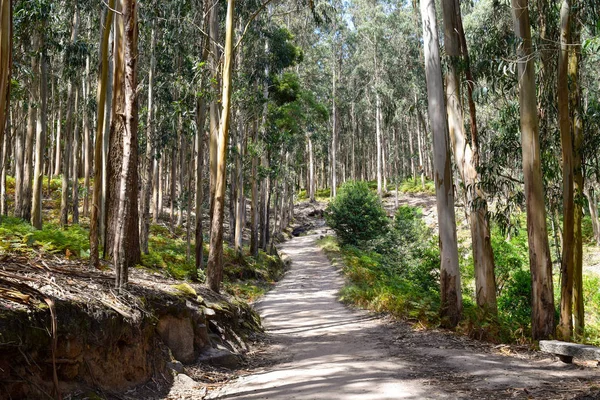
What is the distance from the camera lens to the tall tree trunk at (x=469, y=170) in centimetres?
1032

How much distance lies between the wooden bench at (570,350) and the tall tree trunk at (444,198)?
84.5 inches

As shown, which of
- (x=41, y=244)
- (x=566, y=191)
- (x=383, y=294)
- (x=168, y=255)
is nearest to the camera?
(x=41, y=244)

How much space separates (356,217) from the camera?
27969 mm

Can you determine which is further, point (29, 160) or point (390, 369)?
point (29, 160)

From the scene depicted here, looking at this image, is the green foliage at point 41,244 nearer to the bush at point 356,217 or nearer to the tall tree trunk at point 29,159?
the tall tree trunk at point 29,159

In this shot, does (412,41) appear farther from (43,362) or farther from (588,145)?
(43,362)

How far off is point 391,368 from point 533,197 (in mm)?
4169

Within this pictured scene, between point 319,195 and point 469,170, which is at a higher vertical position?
point 319,195

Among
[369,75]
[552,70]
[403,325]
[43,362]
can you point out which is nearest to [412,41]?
[369,75]

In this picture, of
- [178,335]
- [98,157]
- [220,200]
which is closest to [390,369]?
[178,335]

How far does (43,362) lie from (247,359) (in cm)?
424

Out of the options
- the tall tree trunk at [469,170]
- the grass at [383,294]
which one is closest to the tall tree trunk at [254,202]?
the grass at [383,294]

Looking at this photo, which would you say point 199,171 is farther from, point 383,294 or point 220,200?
point 383,294

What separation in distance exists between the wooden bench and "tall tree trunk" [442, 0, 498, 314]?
118 inches
